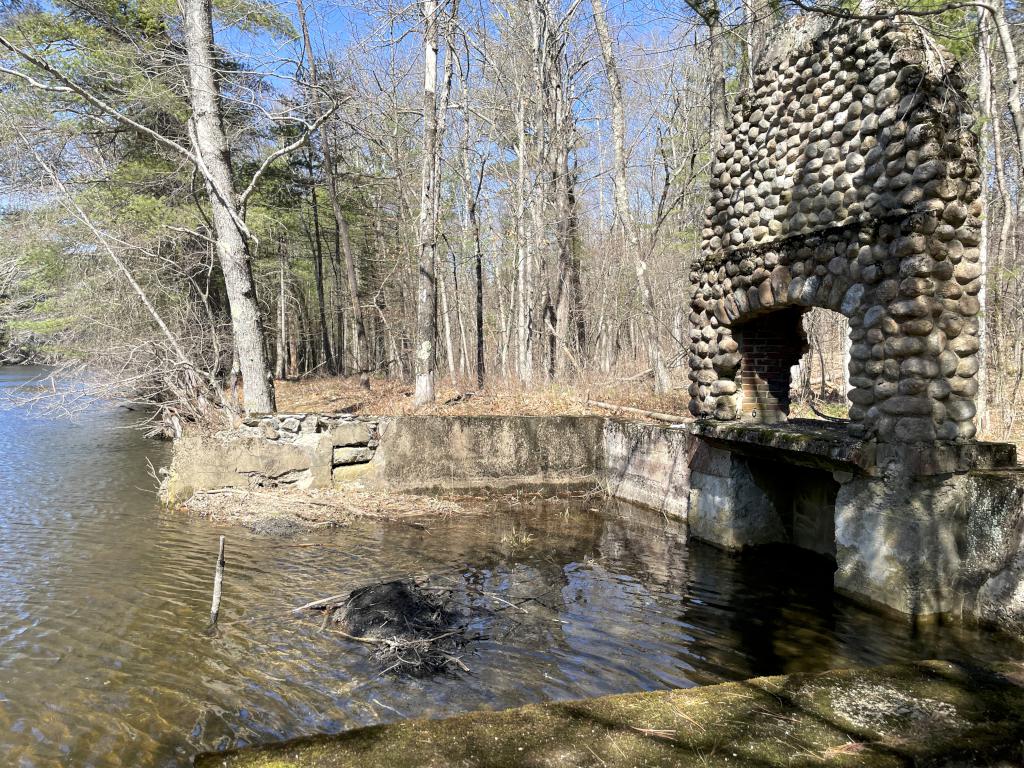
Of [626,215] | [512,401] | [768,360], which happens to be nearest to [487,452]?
[512,401]

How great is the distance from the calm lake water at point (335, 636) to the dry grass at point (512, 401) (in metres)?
3.10

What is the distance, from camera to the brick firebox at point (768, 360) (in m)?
9.26

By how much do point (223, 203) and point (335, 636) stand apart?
28.3ft

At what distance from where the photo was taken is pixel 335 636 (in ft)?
19.4

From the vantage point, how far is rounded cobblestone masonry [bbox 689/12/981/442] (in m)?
6.38

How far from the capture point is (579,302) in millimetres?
19922

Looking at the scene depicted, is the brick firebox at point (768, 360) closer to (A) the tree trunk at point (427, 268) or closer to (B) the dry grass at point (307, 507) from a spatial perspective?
(B) the dry grass at point (307, 507)

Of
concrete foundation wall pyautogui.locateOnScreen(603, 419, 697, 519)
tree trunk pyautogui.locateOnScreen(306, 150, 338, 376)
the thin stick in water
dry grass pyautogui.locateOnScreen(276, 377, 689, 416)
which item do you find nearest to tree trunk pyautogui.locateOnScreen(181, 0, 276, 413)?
dry grass pyautogui.locateOnScreen(276, 377, 689, 416)

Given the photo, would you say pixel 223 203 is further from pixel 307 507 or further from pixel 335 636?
pixel 335 636

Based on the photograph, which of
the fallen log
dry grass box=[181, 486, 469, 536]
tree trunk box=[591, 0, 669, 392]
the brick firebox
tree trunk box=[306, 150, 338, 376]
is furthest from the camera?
tree trunk box=[306, 150, 338, 376]

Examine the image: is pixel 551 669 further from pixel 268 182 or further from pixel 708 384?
pixel 268 182

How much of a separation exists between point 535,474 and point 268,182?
13485 millimetres

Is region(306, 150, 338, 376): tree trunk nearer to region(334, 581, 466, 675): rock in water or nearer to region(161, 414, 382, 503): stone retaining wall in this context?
region(161, 414, 382, 503): stone retaining wall

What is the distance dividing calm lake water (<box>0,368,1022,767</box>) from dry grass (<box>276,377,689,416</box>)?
3100mm
